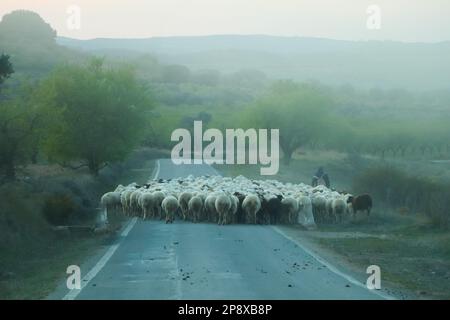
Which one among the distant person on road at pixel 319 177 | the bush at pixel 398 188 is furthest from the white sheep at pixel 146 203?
the distant person on road at pixel 319 177

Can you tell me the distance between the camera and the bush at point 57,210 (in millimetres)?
24469

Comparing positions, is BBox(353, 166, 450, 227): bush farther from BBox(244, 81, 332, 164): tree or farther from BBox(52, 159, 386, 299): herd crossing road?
BBox(244, 81, 332, 164): tree

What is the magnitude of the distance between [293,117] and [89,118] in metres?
25.4

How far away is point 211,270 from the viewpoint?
16.2m

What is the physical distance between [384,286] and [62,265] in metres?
6.76

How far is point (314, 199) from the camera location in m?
28.4

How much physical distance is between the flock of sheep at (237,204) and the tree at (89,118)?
969 cm

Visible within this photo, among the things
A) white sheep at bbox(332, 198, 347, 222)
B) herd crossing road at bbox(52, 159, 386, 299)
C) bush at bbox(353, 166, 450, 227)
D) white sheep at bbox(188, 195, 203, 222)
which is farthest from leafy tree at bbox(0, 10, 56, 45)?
herd crossing road at bbox(52, 159, 386, 299)

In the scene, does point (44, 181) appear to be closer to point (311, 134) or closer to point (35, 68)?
point (311, 134)

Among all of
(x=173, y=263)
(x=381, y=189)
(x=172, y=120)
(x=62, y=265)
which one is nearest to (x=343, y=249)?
(x=173, y=263)

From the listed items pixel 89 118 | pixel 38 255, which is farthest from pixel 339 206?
pixel 89 118

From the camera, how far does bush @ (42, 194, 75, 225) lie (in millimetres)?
24469

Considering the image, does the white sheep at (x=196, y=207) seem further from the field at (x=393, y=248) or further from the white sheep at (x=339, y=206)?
the white sheep at (x=339, y=206)
